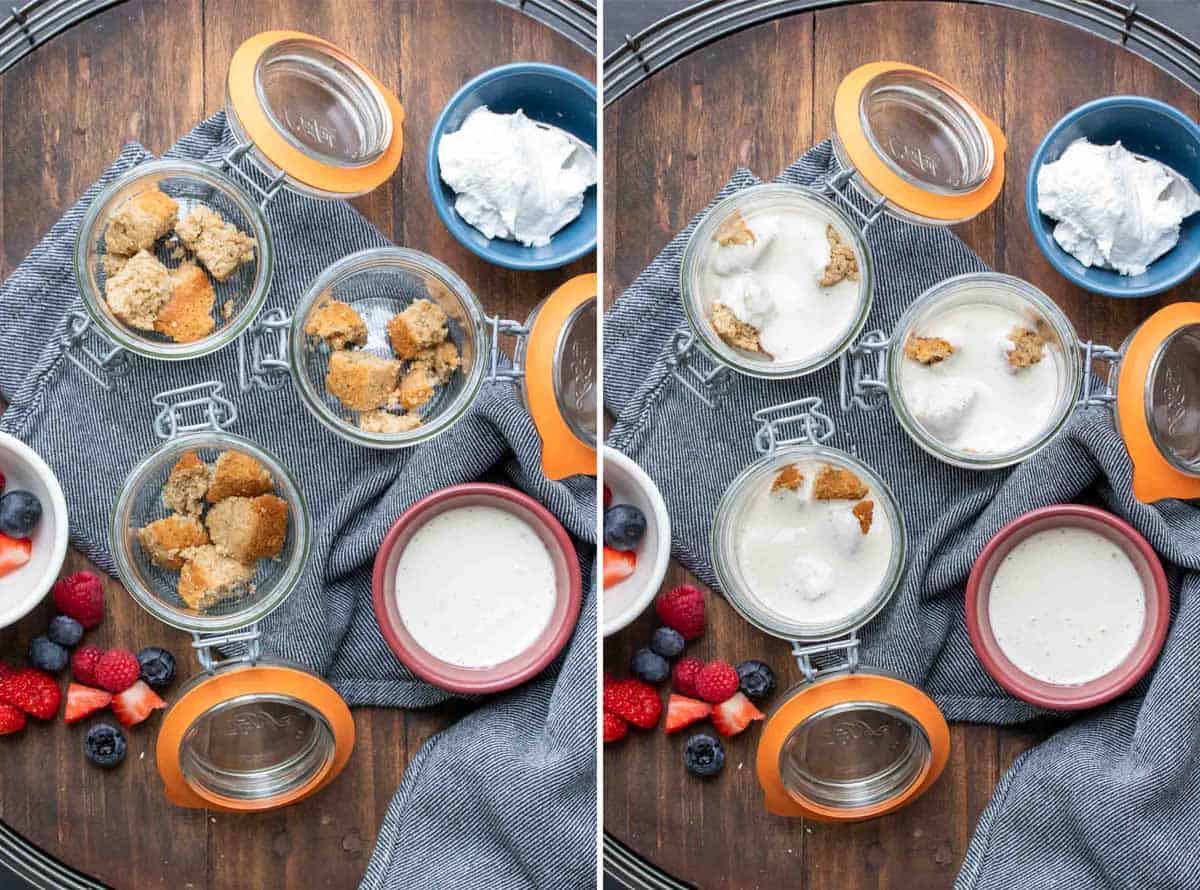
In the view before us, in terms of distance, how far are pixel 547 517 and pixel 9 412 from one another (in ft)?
1.09

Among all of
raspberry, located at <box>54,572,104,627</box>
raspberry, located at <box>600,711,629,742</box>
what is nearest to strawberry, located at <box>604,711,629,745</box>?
raspberry, located at <box>600,711,629,742</box>

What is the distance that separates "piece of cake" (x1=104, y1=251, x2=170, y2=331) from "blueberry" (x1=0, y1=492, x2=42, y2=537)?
123 millimetres

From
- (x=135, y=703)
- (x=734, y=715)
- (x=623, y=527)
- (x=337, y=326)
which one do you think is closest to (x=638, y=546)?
(x=623, y=527)

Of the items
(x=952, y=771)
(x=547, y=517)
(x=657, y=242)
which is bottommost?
(x=952, y=771)

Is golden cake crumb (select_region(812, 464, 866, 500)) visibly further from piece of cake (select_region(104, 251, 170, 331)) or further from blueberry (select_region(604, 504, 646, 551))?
piece of cake (select_region(104, 251, 170, 331))

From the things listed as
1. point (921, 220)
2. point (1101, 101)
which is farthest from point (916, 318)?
point (1101, 101)

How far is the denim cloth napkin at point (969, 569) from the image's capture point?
0.60 metres

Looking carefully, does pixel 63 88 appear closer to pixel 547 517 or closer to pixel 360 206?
pixel 360 206

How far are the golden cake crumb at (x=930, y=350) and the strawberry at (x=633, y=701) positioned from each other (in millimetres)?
245

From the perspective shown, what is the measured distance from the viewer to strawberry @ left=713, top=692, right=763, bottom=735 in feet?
2.00

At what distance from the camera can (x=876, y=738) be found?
0.61 m

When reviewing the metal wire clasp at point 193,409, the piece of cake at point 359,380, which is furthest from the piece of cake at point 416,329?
the metal wire clasp at point 193,409

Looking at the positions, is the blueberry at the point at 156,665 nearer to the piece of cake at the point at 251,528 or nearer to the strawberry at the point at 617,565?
the piece of cake at the point at 251,528

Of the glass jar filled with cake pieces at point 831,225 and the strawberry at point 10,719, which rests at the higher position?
the glass jar filled with cake pieces at point 831,225
